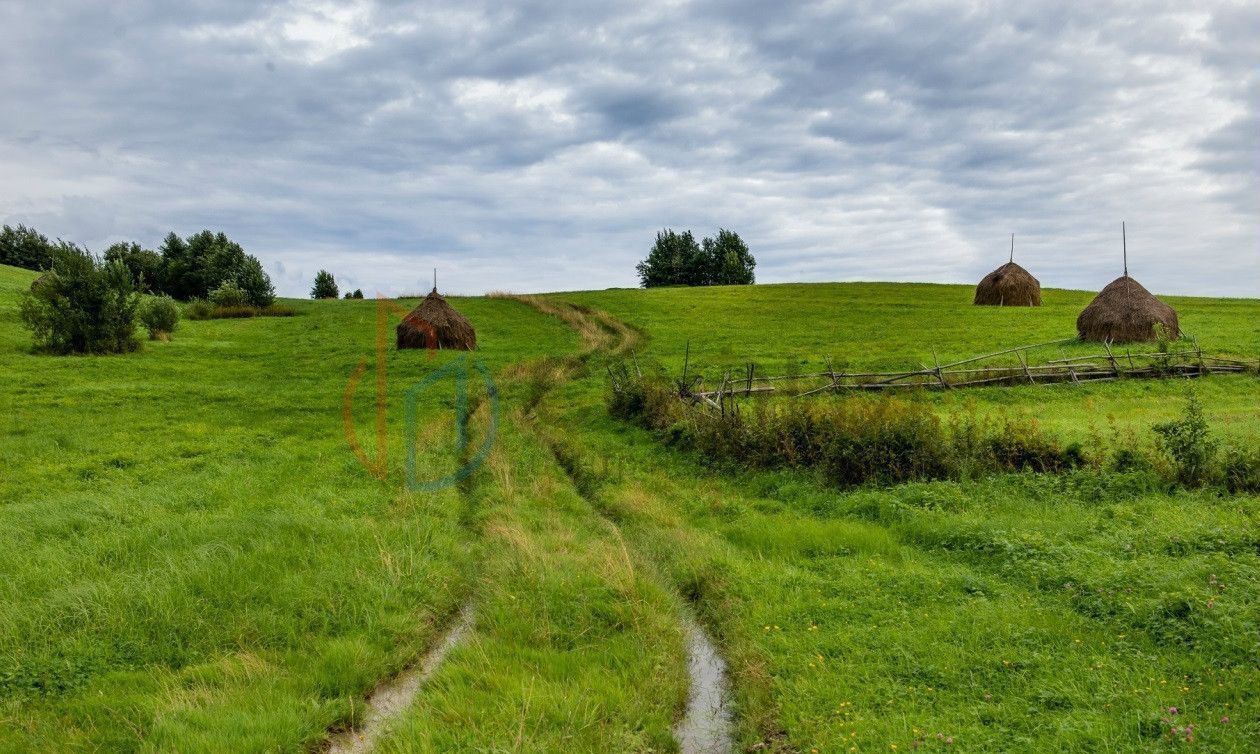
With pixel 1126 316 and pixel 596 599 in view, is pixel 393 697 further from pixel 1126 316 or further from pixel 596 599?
pixel 1126 316

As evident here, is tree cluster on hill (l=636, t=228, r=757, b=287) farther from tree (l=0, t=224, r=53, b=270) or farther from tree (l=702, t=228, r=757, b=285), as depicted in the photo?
tree (l=0, t=224, r=53, b=270)

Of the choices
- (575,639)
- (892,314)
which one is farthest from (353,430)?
(892,314)

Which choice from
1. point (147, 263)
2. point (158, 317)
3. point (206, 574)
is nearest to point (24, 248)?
point (147, 263)

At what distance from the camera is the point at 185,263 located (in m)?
69.8

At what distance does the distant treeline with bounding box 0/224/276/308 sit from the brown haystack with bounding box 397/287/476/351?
28064 mm

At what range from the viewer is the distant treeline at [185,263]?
200 feet

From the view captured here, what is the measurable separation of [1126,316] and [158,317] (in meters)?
Answer: 44.3

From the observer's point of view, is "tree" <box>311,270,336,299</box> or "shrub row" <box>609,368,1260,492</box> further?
"tree" <box>311,270,336,299</box>

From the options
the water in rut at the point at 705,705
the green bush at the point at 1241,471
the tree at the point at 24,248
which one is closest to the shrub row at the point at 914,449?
the green bush at the point at 1241,471

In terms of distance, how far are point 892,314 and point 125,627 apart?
43.2m

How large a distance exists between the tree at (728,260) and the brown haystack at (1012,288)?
141 ft

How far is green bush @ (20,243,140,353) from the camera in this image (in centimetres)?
2766

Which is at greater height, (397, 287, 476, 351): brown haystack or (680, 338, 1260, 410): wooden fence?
(397, 287, 476, 351): brown haystack

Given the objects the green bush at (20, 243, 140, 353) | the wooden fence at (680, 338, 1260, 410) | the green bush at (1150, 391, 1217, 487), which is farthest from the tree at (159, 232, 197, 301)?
the green bush at (1150, 391, 1217, 487)
